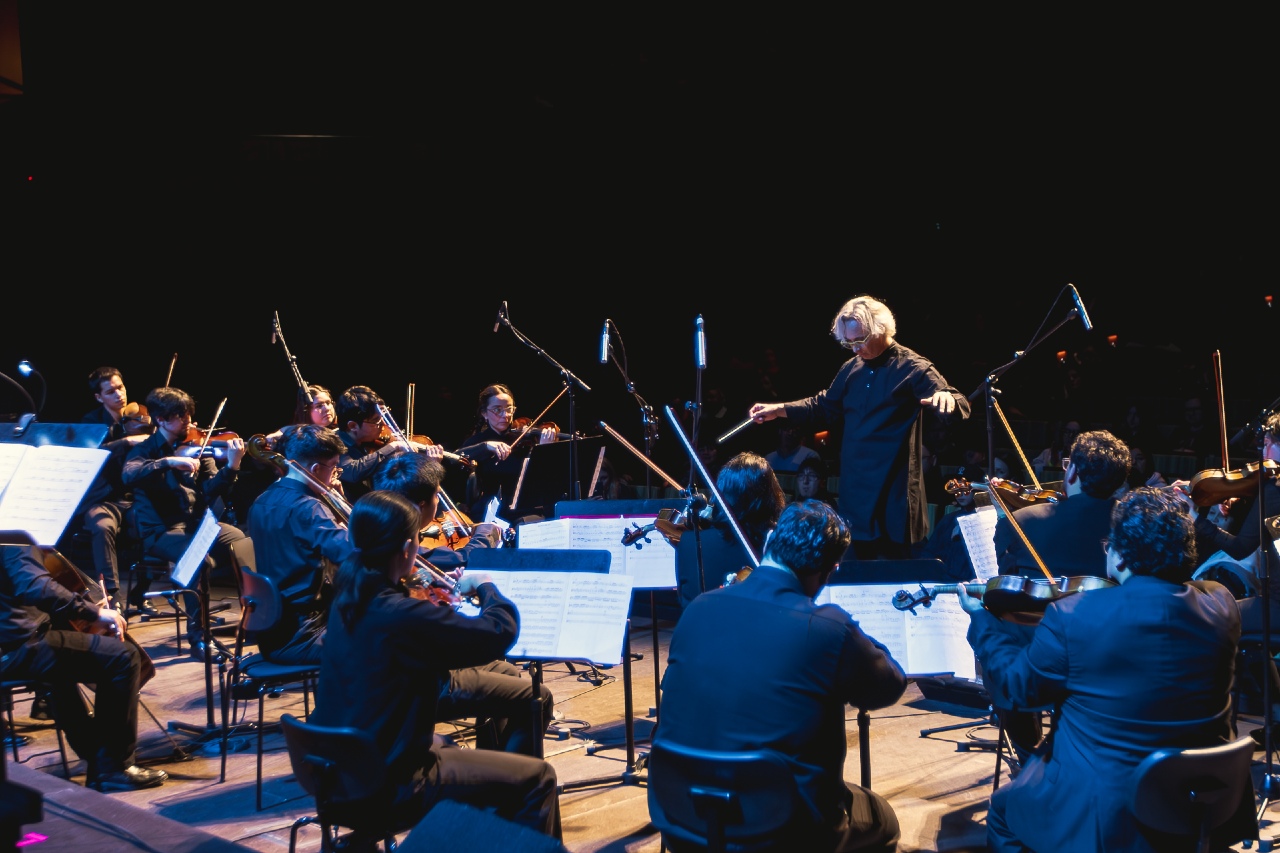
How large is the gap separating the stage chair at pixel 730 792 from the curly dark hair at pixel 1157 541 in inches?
36.9

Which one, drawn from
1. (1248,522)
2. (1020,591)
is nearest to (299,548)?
(1020,591)

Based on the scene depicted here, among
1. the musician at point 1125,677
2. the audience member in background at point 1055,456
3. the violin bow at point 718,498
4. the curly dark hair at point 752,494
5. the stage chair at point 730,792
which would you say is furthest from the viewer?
the audience member in background at point 1055,456

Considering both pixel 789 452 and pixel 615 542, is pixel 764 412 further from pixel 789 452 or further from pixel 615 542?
pixel 789 452

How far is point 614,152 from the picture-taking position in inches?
463

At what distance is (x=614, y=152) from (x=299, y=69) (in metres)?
3.30

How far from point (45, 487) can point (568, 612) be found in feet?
6.94

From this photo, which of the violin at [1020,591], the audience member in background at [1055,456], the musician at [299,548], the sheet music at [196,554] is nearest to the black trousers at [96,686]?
the sheet music at [196,554]

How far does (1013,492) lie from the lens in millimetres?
4305

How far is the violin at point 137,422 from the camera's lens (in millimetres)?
7027

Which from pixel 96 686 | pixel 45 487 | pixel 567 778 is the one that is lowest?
pixel 567 778

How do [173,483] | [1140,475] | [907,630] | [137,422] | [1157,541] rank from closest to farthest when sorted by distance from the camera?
[1157,541] < [907,630] < [173,483] < [1140,475] < [137,422]

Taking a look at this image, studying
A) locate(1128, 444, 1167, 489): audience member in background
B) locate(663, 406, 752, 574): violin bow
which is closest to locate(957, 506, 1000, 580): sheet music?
locate(663, 406, 752, 574): violin bow

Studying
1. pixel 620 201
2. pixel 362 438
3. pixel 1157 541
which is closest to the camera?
pixel 1157 541

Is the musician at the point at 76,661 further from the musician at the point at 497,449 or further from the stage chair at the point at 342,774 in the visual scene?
the musician at the point at 497,449
